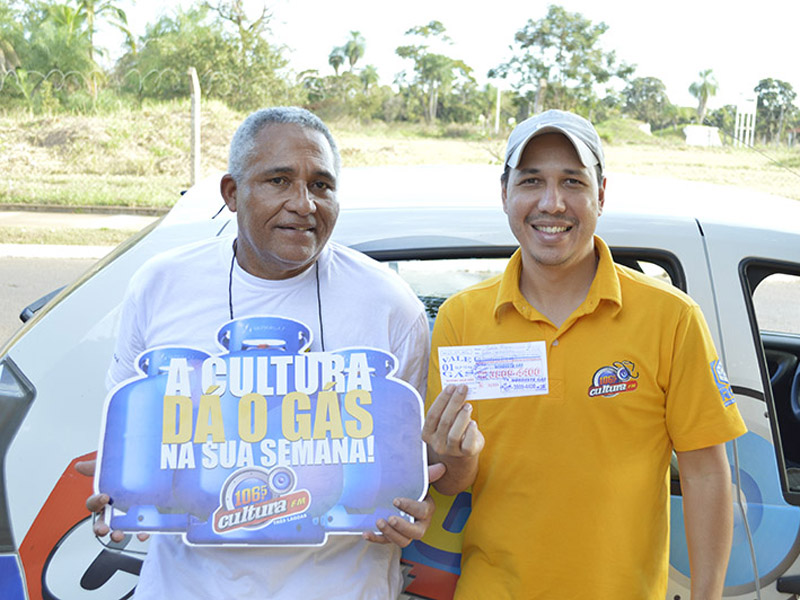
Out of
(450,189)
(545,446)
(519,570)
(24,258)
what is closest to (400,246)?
(450,189)

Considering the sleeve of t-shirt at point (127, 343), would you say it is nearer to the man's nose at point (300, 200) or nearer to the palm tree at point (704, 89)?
the man's nose at point (300, 200)

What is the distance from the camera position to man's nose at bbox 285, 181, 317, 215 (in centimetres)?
173

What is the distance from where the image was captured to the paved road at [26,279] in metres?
7.16

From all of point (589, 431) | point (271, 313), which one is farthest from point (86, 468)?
point (589, 431)

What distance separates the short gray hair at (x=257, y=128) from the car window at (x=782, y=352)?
3.88 feet

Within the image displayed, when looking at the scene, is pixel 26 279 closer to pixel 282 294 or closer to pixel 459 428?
pixel 282 294

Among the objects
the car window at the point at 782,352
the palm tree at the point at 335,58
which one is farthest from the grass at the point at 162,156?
the palm tree at the point at 335,58

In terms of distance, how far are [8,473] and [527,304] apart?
4.19ft

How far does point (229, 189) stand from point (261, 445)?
63cm

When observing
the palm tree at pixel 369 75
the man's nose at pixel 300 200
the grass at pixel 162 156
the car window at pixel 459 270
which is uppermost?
the palm tree at pixel 369 75

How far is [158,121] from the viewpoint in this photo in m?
22.5

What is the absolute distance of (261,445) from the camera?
5.28 ft

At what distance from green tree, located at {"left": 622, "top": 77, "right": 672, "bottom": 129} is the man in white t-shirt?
1290 inches

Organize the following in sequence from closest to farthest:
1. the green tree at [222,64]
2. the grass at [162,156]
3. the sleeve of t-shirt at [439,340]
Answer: the sleeve of t-shirt at [439,340] → the grass at [162,156] → the green tree at [222,64]
